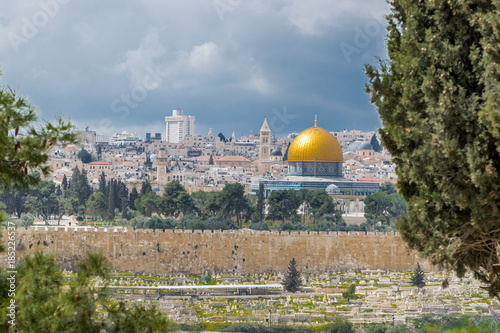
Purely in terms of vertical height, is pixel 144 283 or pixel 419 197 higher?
pixel 419 197

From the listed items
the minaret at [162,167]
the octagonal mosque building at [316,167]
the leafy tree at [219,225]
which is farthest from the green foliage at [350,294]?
the minaret at [162,167]

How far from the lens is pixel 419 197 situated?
6.37m

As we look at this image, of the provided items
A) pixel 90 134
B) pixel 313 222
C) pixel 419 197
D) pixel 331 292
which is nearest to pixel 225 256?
pixel 331 292

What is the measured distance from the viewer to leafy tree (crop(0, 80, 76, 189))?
5.47 m

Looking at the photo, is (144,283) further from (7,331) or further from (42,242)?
(7,331)

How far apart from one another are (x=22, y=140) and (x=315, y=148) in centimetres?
4711

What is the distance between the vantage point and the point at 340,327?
53.7ft

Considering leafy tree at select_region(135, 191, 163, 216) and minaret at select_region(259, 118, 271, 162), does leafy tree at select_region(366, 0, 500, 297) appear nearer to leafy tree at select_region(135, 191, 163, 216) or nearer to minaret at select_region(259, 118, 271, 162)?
leafy tree at select_region(135, 191, 163, 216)

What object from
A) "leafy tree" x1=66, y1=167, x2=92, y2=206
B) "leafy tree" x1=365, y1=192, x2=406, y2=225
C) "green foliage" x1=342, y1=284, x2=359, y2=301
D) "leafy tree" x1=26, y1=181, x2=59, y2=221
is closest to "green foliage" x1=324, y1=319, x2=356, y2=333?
"green foliage" x1=342, y1=284, x2=359, y2=301

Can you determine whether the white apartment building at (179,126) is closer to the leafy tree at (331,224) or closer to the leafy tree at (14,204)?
the leafy tree at (14,204)

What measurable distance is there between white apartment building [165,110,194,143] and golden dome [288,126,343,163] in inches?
4663

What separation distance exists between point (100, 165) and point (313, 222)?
52104 millimetres

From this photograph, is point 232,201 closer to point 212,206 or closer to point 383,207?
point 212,206

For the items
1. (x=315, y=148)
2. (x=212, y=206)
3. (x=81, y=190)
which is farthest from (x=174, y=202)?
(x=315, y=148)
